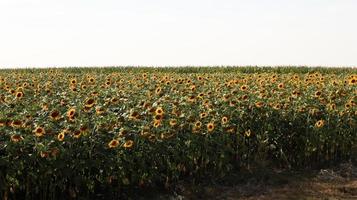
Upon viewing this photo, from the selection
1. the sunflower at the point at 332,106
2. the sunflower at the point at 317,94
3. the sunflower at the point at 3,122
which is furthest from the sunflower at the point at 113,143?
the sunflower at the point at 317,94

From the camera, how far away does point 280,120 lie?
8.94m

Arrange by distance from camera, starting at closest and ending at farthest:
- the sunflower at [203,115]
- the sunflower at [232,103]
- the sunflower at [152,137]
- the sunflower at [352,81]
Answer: the sunflower at [152,137] → the sunflower at [203,115] → the sunflower at [232,103] → the sunflower at [352,81]

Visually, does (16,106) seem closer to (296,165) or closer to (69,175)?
(69,175)

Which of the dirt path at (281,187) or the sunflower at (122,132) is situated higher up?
the sunflower at (122,132)

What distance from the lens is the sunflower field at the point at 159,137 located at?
6465mm

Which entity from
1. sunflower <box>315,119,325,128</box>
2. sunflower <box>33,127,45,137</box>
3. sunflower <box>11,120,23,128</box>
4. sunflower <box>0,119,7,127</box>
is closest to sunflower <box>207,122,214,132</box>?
sunflower <box>315,119,325,128</box>

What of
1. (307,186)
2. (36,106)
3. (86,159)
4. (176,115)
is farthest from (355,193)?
(36,106)

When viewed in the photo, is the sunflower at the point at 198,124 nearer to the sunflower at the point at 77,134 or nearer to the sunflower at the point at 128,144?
the sunflower at the point at 128,144

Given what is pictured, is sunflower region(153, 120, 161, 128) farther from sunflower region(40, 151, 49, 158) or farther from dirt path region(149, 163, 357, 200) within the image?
sunflower region(40, 151, 49, 158)

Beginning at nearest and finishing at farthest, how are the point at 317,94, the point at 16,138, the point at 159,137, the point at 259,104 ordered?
the point at 16,138, the point at 159,137, the point at 259,104, the point at 317,94

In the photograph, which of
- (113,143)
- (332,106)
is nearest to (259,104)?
(332,106)

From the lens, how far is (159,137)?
727cm

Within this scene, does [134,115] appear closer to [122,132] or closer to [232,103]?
[122,132]

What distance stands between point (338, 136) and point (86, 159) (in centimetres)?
443
